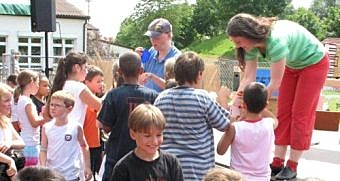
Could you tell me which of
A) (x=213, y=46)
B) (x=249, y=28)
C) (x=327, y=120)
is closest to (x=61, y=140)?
(x=249, y=28)

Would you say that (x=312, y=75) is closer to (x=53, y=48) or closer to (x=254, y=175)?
(x=254, y=175)

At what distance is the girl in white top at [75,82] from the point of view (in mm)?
4395

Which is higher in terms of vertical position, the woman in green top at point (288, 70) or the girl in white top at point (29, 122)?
the woman in green top at point (288, 70)

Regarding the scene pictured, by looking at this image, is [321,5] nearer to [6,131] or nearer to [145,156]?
[6,131]

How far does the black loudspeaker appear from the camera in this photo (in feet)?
32.2

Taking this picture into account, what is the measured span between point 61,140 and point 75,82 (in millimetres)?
532

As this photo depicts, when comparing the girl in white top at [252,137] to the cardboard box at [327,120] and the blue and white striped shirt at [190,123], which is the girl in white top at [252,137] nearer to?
the blue and white striped shirt at [190,123]

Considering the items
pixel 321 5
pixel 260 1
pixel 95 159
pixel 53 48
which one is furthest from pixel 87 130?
pixel 321 5

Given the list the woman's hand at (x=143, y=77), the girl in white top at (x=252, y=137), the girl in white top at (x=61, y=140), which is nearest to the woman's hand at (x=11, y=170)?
the girl in white top at (x=61, y=140)

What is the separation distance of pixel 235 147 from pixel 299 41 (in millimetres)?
999

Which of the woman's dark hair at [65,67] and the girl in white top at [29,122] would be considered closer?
the woman's dark hair at [65,67]

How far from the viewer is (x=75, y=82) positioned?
14.6 ft

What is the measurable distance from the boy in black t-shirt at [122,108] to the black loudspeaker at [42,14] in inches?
259

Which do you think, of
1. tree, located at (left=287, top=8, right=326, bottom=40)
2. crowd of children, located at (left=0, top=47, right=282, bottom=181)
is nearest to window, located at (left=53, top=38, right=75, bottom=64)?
crowd of children, located at (left=0, top=47, right=282, bottom=181)
